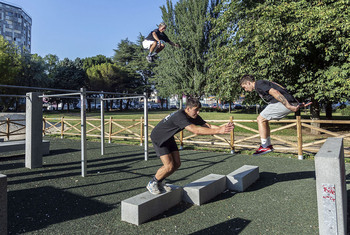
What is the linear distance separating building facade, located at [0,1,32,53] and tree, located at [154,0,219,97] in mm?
71572

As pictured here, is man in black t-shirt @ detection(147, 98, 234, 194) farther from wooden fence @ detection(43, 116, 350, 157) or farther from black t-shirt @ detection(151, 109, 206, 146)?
wooden fence @ detection(43, 116, 350, 157)

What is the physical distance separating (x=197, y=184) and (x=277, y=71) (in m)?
9.74

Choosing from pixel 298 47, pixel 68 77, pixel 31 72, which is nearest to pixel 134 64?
pixel 68 77

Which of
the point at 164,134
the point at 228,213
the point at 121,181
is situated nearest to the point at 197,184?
the point at 228,213

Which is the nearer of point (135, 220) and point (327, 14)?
point (135, 220)

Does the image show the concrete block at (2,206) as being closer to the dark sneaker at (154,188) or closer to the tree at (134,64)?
the dark sneaker at (154,188)

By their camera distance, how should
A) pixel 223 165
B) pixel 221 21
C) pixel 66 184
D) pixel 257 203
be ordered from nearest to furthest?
pixel 257 203 → pixel 66 184 → pixel 223 165 → pixel 221 21

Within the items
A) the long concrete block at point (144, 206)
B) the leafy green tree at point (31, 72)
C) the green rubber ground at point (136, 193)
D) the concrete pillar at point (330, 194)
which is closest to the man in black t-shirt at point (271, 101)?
the green rubber ground at point (136, 193)

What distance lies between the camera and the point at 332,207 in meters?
2.61

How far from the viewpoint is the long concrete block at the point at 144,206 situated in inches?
141

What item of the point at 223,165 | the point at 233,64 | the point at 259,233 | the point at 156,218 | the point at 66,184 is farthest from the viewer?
the point at 233,64

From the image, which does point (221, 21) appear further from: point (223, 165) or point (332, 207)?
point (332, 207)

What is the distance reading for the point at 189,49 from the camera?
29.0 m

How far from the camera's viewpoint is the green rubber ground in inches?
137
